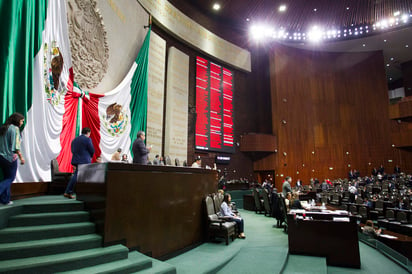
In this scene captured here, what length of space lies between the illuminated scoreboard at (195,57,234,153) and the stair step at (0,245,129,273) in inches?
400

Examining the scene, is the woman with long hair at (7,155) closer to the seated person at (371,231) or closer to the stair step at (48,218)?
the stair step at (48,218)

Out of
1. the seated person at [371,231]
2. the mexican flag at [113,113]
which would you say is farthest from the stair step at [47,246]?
the seated person at [371,231]

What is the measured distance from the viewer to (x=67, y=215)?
3.16 meters

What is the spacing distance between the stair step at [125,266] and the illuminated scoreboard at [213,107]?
1008cm

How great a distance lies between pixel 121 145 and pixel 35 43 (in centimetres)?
406

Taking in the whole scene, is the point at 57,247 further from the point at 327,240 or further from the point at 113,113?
the point at 113,113

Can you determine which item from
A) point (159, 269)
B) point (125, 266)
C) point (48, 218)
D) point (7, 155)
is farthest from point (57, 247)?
point (7, 155)

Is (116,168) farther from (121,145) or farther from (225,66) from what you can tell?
(225,66)

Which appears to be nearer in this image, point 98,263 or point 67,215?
point 98,263

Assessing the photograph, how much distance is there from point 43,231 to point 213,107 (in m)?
12.0

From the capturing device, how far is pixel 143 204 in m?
3.50

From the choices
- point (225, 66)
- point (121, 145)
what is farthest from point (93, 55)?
point (225, 66)

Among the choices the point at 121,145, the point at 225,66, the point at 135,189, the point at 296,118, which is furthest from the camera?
the point at 296,118

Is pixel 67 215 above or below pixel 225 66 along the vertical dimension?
below
